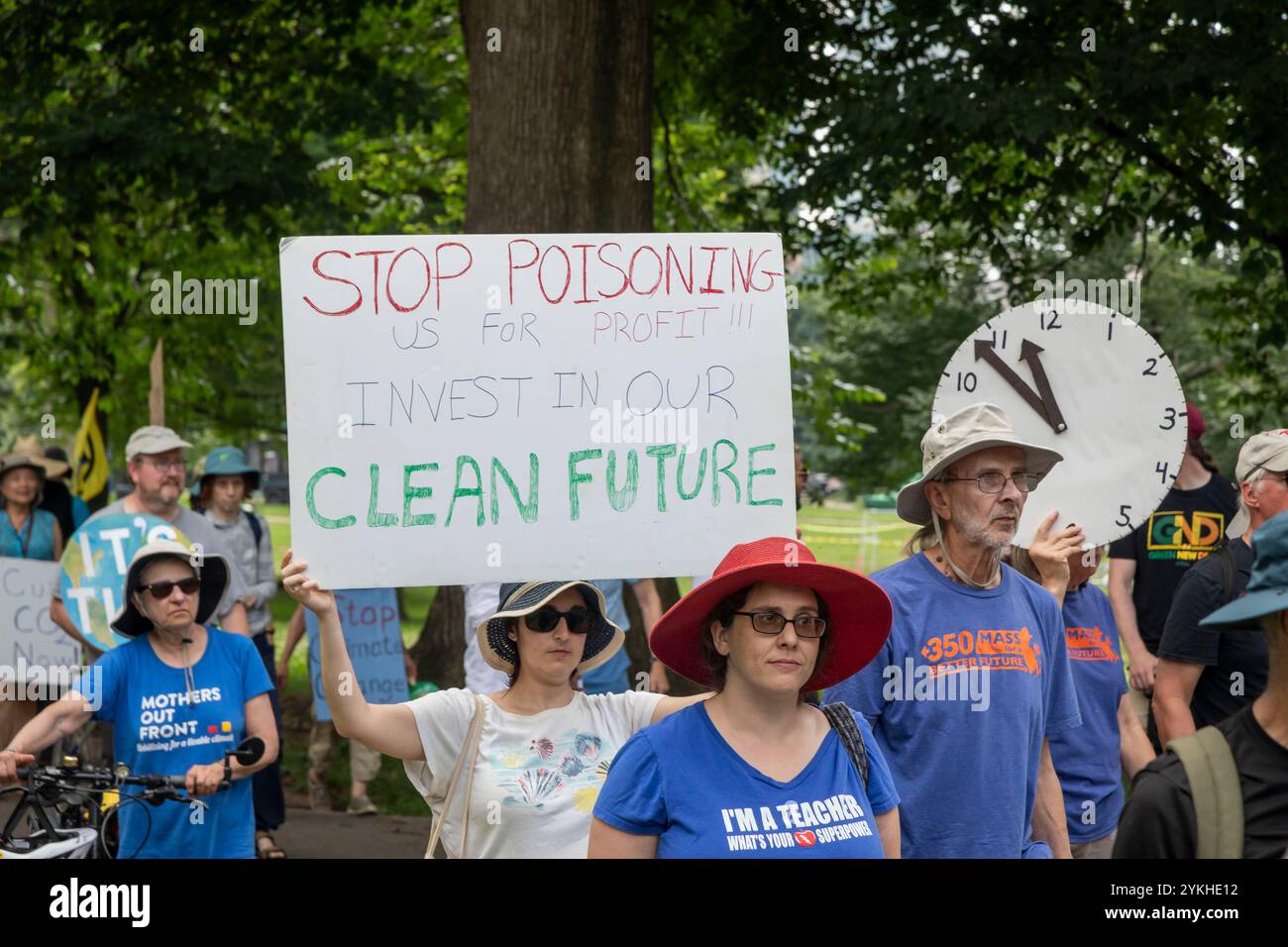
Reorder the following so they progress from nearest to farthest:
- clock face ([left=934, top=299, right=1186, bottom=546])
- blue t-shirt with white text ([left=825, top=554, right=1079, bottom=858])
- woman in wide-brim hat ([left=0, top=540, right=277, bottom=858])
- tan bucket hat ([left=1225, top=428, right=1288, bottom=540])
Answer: blue t-shirt with white text ([left=825, top=554, right=1079, bottom=858]) → clock face ([left=934, top=299, right=1186, bottom=546]) → tan bucket hat ([left=1225, top=428, right=1288, bottom=540]) → woman in wide-brim hat ([left=0, top=540, right=277, bottom=858])

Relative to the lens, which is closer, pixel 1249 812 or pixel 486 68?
pixel 1249 812

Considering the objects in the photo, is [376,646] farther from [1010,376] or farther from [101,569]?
[1010,376]

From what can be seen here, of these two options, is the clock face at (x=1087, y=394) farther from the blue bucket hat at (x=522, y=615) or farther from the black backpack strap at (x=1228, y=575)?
the blue bucket hat at (x=522, y=615)

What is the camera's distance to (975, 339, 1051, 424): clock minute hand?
4.64 meters

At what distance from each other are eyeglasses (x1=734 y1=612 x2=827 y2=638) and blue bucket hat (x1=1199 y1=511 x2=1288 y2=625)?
857mm

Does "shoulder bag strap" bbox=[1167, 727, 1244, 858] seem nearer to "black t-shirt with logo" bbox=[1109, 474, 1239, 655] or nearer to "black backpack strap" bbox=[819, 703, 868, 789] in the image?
"black backpack strap" bbox=[819, 703, 868, 789]

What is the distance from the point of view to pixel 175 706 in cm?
523

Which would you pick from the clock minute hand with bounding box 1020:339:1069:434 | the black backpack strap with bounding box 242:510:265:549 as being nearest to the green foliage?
the black backpack strap with bounding box 242:510:265:549

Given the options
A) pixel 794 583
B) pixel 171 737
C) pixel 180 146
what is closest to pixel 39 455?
Result: pixel 180 146

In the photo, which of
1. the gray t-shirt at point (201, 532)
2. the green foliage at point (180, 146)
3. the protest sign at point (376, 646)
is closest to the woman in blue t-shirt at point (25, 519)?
the gray t-shirt at point (201, 532)
